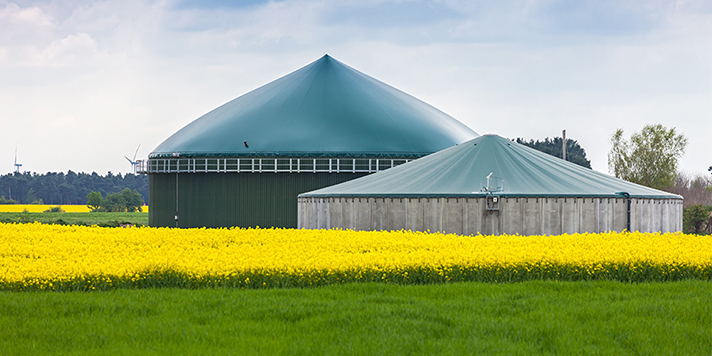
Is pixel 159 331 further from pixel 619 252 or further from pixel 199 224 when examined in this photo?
pixel 199 224

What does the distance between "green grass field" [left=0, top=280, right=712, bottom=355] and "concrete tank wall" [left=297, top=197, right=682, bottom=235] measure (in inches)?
456

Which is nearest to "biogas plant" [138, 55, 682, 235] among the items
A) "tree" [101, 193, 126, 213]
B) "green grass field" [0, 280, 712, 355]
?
"green grass field" [0, 280, 712, 355]

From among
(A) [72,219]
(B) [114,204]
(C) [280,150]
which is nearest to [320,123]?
(C) [280,150]

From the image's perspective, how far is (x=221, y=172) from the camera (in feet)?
136

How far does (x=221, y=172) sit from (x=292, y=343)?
32961mm

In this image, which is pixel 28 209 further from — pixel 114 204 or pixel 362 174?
pixel 362 174

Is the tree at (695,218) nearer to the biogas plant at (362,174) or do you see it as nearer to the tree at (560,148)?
the biogas plant at (362,174)

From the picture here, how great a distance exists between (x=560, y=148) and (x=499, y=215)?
2629 inches

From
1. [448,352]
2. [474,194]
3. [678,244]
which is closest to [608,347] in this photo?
[448,352]

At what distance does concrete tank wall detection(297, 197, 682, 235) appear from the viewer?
82.3 ft

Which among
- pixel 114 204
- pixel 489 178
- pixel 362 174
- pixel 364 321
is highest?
pixel 362 174

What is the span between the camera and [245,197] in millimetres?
41000

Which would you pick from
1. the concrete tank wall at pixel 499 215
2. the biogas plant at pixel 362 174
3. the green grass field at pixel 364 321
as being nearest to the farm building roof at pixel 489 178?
the biogas plant at pixel 362 174

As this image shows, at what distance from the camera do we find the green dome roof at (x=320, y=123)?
137 feet
